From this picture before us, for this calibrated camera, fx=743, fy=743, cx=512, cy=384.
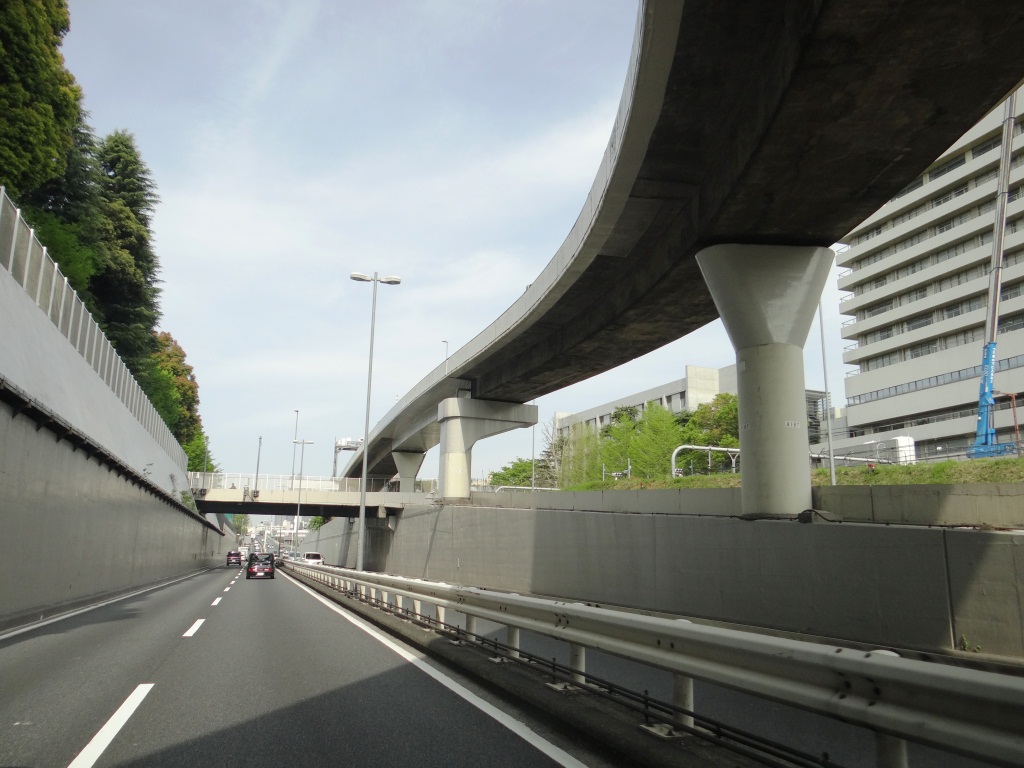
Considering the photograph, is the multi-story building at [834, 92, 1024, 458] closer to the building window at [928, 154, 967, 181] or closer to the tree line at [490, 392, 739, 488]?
the building window at [928, 154, 967, 181]

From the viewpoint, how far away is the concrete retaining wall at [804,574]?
8898 mm

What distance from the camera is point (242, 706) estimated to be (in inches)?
257

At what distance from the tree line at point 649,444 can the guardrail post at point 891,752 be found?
54346 millimetres

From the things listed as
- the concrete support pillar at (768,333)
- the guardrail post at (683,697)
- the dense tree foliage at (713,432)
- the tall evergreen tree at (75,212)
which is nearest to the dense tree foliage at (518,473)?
the dense tree foliage at (713,432)

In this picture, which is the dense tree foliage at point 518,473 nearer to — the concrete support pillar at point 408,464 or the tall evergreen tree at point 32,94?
the concrete support pillar at point 408,464

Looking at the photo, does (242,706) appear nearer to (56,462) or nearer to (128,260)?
(56,462)

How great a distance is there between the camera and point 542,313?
910 inches

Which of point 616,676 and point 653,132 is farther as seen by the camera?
point 653,132

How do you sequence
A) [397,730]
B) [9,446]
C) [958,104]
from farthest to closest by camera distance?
[9,446]
[958,104]
[397,730]

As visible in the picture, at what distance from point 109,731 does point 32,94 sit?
105ft

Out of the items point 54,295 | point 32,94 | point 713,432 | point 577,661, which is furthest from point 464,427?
point 713,432

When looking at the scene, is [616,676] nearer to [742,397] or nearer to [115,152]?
[742,397]

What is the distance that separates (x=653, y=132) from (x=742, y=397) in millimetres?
5634

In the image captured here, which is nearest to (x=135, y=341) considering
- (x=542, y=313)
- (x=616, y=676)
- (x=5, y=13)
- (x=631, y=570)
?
(x=5, y=13)
